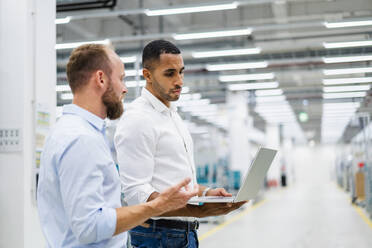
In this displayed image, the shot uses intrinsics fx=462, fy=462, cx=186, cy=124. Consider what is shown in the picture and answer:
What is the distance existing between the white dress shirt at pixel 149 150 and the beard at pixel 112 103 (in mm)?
379

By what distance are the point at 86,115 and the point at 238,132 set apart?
46.2 ft

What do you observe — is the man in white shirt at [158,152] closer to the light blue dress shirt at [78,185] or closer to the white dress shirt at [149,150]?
Answer: the white dress shirt at [149,150]

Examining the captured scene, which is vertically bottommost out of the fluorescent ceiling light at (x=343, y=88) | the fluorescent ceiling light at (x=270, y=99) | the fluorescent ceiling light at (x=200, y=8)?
the fluorescent ceiling light at (x=270, y=99)

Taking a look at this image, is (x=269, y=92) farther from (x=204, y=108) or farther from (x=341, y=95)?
(x=204, y=108)

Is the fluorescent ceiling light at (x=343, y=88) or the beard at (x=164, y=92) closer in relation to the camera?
the beard at (x=164, y=92)

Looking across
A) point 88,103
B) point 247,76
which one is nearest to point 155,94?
point 88,103

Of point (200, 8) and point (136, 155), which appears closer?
point (136, 155)

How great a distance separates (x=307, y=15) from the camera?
34.3 ft

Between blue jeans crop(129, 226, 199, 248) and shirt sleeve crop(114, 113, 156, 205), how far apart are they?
0.17 metres

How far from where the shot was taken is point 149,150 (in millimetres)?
1913

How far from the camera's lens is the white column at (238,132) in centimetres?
1516

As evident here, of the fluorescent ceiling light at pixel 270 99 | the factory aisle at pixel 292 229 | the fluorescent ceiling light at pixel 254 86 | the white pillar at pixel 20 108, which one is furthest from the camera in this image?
the fluorescent ceiling light at pixel 270 99

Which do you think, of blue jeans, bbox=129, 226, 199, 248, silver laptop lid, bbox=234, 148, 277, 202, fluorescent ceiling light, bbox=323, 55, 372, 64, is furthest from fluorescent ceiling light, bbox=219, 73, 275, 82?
blue jeans, bbox=129, 226, 199, 248

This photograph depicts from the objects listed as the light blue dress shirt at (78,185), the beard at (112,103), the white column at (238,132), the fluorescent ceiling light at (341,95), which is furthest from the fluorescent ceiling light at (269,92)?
the light blue dress shirt at (78,185)
